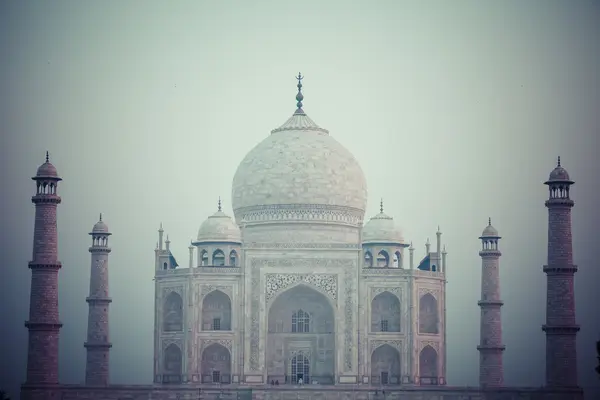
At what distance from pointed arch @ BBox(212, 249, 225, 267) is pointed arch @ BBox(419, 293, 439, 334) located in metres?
5.76

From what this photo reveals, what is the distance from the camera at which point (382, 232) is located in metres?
52.6

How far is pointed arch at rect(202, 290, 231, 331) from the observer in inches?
2012

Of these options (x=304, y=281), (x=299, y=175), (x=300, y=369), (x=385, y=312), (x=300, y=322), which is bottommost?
(x=300, y=369)

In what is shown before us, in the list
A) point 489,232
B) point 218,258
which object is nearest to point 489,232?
point 489,232

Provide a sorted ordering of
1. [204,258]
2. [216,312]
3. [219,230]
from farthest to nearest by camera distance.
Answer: [204,258] < [219,230] < [216,312]

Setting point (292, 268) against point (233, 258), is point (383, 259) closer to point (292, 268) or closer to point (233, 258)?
point (292, 268)

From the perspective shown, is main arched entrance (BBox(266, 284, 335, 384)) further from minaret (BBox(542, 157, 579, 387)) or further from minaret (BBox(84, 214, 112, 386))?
minaret (BBox(542, 157, 579, 387))

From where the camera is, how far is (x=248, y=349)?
50.2m

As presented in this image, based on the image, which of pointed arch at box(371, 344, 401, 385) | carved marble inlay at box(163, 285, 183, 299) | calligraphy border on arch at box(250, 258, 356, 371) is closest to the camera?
calligraphy border on arch at box(250, 258, 356, 371)

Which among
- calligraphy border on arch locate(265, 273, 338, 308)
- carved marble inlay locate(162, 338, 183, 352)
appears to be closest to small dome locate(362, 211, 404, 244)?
calligraphy border on arch locate(265, 273, 338, 308)

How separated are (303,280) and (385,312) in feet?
8.35

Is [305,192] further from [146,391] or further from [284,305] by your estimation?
[146,391]

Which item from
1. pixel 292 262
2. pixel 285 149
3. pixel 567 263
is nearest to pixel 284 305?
pixel 292 262

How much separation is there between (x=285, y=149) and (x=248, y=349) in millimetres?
6661
